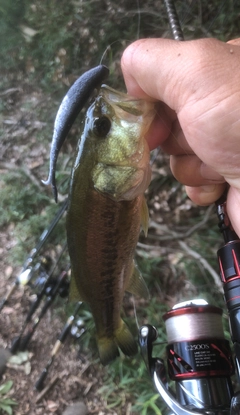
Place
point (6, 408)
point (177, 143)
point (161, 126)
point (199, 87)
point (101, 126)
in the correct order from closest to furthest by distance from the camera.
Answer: point (199, 87)
point (101, 126)
point (161, 126)
point (177, 143)
point (6, 408)

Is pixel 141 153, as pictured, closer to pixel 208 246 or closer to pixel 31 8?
pixel 208 246

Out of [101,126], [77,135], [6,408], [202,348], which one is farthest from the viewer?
[77,135]

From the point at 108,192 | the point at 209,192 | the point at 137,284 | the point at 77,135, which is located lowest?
the point at 77,135

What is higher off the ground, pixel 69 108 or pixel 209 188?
pixel 69 108

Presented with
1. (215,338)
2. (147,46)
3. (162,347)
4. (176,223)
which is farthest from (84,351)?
(147,46)

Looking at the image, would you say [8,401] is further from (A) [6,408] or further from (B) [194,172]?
(B) [194,172]

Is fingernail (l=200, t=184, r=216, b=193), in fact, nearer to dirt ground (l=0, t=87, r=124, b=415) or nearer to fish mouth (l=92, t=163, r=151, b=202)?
fish mouth (l=92, t=163, r=151, b=202)

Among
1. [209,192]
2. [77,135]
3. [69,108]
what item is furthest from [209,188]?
[77,135]

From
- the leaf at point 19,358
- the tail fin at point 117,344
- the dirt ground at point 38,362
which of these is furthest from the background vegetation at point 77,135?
the tail fin at point 117,344
